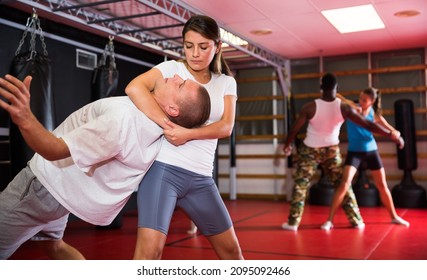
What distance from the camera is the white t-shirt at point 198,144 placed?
173 centimetres

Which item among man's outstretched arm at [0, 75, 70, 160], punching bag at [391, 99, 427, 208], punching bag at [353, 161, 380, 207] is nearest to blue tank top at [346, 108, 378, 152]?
punching bag at [353, 161, 380, 207]

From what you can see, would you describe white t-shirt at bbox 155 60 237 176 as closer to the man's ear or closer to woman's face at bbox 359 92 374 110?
the man's ear

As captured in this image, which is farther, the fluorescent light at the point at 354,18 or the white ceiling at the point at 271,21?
the fluorescent light at the point at 354,18

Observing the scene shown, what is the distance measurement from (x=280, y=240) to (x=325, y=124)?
3.90 ft

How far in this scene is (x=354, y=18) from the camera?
5191mm

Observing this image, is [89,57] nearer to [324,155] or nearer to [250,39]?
[250,39]

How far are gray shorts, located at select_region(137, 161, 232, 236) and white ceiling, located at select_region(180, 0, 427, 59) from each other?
3.26 metres

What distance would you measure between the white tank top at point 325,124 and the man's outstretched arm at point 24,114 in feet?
10.5

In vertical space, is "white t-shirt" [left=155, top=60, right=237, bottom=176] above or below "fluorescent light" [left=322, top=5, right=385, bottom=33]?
below

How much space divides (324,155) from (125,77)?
302cm

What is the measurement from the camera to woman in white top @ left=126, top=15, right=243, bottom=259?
5.38ft

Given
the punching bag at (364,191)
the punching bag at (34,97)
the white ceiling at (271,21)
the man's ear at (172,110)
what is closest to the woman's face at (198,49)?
the man's ear at (172,110)

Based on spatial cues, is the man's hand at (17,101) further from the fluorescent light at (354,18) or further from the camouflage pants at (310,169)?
the fluorescent light at (354,18)

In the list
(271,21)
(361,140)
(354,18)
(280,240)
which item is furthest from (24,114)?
(354,18)
